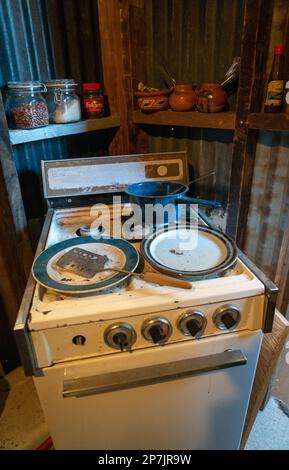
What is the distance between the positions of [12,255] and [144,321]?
0.74 metres

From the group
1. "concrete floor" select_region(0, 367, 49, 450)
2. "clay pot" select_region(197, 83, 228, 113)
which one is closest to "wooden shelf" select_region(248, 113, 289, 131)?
"clay pot" select_region(197, 83, 228, 113)

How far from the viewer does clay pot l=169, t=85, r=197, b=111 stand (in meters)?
1.19

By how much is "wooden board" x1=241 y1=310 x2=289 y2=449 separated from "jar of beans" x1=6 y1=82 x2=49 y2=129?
1.14 metres

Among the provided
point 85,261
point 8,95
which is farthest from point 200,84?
point 85,261

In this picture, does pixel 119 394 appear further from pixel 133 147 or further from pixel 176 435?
pixel 133 147

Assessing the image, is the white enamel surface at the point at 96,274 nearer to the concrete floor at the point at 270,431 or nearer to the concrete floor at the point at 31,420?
the concrete floor at the point at 31,420

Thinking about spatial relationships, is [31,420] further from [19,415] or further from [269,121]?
[269,121]

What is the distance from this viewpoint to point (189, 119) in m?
1.19

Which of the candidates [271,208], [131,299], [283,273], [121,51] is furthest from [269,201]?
[121,51]

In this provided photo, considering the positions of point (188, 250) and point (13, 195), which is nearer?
point (188, 250)

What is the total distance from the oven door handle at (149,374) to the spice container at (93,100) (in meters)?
1.04

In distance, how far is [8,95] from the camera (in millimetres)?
1094

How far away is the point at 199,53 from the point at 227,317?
1.05 meters

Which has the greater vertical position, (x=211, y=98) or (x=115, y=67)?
(x=115, y=67)
